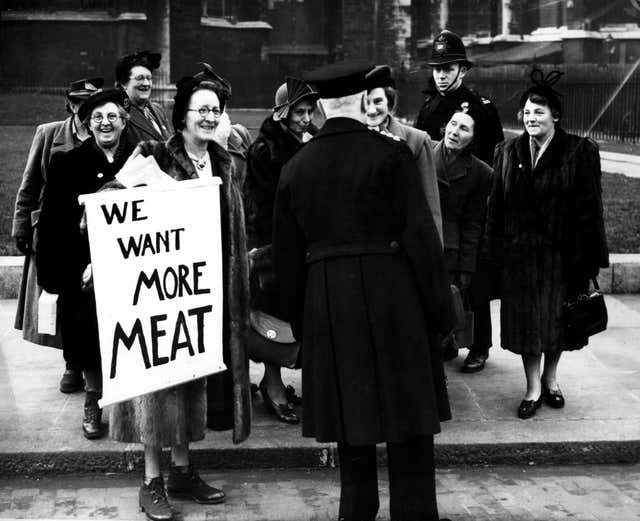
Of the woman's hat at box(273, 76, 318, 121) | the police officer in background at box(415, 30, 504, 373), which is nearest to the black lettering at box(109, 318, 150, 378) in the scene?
the woman's hat at box(273, 76, 318, 121)

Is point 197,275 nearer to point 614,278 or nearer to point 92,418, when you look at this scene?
point 92,418

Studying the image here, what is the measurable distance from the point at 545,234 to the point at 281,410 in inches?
69.5

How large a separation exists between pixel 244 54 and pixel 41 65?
501cm

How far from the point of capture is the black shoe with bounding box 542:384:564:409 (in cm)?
697

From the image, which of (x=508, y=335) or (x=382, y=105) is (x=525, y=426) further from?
(x=382, y=105)

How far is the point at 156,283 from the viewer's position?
5.38 m

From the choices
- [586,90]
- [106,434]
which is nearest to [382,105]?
[106,434]

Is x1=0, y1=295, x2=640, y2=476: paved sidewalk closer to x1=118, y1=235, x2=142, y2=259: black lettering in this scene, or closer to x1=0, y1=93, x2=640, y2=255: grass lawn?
x1=118, y1=235, x2=142, y2=259: black lettering

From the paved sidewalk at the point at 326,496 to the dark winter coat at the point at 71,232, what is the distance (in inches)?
32.3

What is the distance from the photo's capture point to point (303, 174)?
4.82 metres

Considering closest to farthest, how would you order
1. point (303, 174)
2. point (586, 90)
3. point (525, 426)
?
point (303, 174)
point (525, 426)
point (586, 90)

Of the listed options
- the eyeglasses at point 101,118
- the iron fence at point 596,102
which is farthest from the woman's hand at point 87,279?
the iron fence at point 596,102

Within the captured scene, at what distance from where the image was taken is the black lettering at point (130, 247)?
5281 mm

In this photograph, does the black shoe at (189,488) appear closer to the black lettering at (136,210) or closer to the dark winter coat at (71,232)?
the dark winter coat at (71,232)
